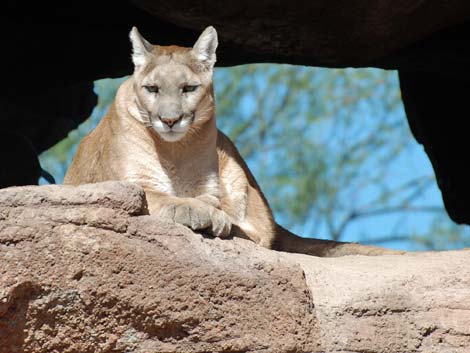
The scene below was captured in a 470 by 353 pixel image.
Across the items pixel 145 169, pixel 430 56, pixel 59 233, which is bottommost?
pixel 59 233

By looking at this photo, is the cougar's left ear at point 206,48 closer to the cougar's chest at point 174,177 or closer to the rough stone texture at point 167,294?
the cougar's chest at point 174,177

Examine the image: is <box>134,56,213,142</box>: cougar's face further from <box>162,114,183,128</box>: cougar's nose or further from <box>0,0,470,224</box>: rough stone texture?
<box>0,0,470,224</box>: rough stone texture

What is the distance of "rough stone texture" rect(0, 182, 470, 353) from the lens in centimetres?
477

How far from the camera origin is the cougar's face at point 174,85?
6.14 meters

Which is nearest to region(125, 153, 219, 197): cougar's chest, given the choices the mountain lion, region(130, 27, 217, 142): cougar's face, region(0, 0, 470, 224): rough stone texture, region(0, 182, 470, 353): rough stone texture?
the mountain lion

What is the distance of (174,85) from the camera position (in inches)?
245

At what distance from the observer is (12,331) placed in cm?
475

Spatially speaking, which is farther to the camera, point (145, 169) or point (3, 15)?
point (3, 15)

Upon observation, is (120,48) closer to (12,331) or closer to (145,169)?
(145,169)

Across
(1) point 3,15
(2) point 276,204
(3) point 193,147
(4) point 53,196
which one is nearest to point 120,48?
(1) point 3,15

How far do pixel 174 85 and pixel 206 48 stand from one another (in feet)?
1.26

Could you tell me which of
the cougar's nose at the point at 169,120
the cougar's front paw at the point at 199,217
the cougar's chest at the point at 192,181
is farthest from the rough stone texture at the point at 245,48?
the cougar's front paw at the point at 199,217

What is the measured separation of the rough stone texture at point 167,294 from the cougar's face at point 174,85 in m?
1.00

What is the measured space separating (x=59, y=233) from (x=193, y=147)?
1.90 meters
